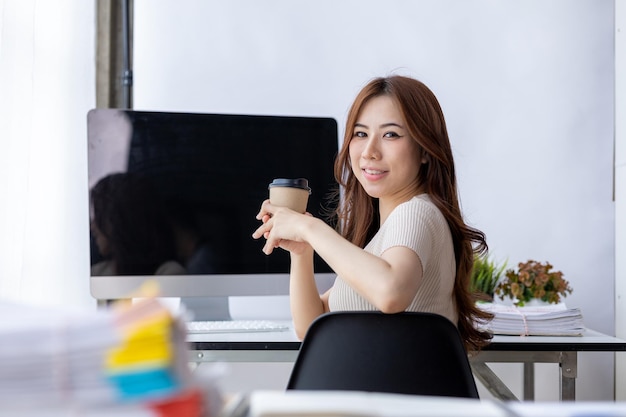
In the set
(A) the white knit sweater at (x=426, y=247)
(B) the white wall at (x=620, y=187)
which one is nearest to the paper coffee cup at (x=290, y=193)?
(A) the white knit sweater at (x=426, y=247)

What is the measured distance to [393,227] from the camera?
4.91ft

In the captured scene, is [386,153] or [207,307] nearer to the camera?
[386,153]

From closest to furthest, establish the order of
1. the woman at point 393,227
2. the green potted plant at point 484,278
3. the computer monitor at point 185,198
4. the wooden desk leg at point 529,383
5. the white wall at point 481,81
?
1. the woman at point 393,227
2. the computer monitor at point 185,198
3. the green potted plant at point 484,278
4. the wooden desk leg at point 529,383
5. the white wall at point 481,81

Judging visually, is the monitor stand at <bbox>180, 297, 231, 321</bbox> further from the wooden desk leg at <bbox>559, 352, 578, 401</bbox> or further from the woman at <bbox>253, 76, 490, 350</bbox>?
the wooden desk leg at <bbox>559, 352, 578, 401</bbox>

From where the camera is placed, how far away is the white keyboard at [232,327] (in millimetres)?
2135

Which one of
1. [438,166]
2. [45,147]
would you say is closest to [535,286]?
[438,166]

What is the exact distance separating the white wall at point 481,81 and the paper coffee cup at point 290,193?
1.33 m

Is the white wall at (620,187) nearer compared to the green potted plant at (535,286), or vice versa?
the green potted plant at (535,286)

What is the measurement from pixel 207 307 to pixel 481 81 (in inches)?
54.9

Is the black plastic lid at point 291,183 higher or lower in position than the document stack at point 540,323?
higher

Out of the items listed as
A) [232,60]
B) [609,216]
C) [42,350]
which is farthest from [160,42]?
[42,350]

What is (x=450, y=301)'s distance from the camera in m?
1.64

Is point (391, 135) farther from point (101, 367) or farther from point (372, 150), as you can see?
point (101, 367)

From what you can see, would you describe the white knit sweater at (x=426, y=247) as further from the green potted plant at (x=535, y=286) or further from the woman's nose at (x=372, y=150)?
the green potted plant at (x=535, y=286)
